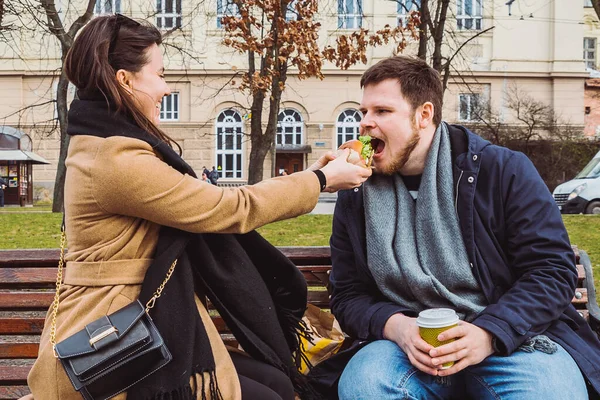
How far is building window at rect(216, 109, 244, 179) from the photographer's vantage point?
35.1m

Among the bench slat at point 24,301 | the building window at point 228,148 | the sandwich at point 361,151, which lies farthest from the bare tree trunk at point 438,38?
the building window at point 228,148

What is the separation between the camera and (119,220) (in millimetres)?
2510

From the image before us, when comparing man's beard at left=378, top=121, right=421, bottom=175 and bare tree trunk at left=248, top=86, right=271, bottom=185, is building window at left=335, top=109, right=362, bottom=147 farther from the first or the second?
man's beard at left=378, top=121, right=421, bottom=175

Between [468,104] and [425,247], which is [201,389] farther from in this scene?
[468,104]

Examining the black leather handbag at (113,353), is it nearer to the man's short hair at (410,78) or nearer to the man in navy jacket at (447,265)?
the man in navy jacket at (447,265)

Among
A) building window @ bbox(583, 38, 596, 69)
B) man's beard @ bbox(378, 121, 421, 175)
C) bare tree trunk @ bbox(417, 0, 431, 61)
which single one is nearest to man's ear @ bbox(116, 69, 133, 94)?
man's beard @ bbox(378, 121, 421, 175)

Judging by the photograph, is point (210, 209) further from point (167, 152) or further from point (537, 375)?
point (537, 375)

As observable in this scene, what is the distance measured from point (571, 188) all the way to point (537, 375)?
1707cm

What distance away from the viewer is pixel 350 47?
39.1 feet

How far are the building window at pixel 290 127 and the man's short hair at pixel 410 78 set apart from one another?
31952 millimetres

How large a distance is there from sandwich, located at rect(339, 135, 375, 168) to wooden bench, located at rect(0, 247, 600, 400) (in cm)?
83

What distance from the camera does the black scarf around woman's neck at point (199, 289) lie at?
8.05 ft

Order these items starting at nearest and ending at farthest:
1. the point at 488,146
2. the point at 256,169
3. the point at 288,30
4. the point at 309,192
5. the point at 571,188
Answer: the point at 309,192
the point at 488,146
the point at 288,30
the point at 256,169
the point at 571,188

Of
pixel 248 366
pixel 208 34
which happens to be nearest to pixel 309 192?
pixel 248 366
